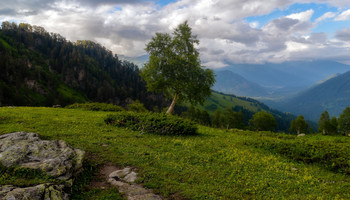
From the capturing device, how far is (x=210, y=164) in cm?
1080

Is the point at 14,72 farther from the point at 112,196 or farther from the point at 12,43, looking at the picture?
the point at 112,196

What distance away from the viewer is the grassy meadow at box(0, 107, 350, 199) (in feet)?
26.3

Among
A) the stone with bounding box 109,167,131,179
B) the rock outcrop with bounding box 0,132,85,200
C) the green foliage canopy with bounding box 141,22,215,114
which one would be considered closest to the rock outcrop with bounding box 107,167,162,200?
the stone with bounding box 109,167,131,179

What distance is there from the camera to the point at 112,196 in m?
7.00

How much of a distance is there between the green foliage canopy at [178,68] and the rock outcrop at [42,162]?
22.7 meters

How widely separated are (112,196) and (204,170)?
482 cm

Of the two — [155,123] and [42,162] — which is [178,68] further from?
[42,162]

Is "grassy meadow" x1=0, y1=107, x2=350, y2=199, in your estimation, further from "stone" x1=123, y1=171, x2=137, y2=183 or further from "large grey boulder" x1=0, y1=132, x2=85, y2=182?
"large grey boulder" x1=0, y1=132, x2=85, y2=182

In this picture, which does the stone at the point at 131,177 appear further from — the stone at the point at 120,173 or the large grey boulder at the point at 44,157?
the large grey boulder at the point at 44,157

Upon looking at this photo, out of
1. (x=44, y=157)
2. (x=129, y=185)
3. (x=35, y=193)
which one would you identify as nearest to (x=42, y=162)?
(x=44, y=157)

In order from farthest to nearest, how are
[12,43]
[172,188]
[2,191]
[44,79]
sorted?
[12,43] → [44,79] → [172,188] → [2,191]

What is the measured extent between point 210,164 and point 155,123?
24.6 feet

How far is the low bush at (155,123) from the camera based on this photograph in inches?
664

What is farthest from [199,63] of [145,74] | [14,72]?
[14,72]
